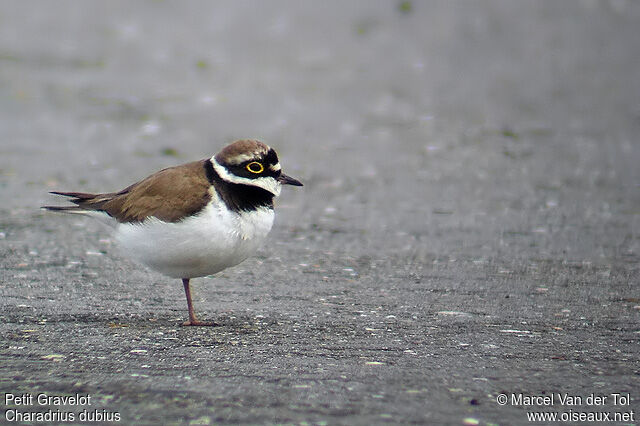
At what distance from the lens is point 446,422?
4598 mm

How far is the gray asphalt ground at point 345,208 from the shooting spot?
5270 mm

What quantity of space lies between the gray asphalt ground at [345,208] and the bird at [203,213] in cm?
50

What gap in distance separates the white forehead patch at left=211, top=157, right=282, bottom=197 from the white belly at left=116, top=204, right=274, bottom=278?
16 centimetres

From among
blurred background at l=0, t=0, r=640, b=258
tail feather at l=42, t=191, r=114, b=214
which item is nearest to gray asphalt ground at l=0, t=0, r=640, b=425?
blurred background at l=0, t=0, r=640, b=258

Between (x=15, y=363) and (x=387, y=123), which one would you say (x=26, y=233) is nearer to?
(x=15, y=363)

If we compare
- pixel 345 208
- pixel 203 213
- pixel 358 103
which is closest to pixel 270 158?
pixel 203 213

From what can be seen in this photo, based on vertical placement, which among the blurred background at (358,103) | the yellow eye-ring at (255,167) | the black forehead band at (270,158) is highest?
the blurred background at (358,103)

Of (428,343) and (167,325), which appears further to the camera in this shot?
(167,325)

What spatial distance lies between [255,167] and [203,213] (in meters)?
0.52

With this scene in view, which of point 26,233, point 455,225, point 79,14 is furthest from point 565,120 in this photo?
point 79,14

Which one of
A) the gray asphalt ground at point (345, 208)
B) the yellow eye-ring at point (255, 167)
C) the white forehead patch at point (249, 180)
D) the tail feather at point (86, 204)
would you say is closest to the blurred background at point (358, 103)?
the gray asphalt ground at point (345, 208)

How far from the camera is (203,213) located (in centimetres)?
617

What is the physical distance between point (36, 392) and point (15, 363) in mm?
568

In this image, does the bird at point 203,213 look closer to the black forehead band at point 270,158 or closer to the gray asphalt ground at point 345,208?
the black forehead band at point 270,158
